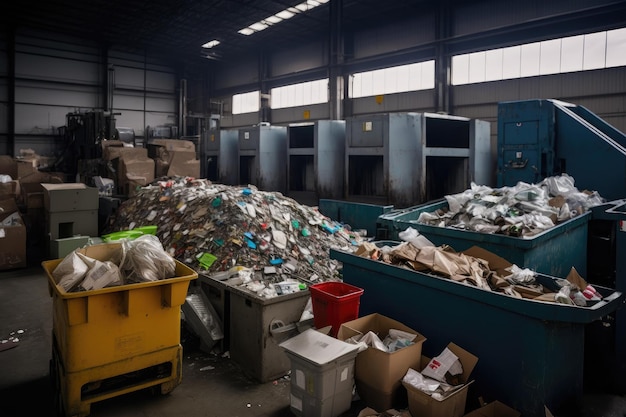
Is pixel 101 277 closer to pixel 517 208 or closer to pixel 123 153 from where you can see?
pixel 517 208

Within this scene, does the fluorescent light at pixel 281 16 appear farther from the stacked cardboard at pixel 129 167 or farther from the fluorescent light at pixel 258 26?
the stacked cardboard at pixel 129 167

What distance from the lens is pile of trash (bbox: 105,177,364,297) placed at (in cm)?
423

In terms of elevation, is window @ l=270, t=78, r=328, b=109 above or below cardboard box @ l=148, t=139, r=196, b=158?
above

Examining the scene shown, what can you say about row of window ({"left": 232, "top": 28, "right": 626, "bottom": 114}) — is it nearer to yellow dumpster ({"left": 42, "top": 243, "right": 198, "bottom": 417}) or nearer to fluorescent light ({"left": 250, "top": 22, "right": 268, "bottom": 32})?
fluorescent light ({"left": 250, "top": 22, "right": 268, "bottom": 32})

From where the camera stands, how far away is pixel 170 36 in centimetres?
1661

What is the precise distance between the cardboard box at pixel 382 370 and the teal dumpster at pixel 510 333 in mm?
186

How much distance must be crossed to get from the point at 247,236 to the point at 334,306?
6.42ft

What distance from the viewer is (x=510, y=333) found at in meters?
2.29

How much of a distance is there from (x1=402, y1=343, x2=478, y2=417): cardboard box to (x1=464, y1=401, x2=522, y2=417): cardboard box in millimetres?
85

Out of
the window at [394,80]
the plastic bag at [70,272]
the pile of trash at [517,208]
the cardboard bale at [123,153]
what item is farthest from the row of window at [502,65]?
the plastic bag at [70,272]

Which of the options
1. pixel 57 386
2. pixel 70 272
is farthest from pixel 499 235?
pixel 57 386

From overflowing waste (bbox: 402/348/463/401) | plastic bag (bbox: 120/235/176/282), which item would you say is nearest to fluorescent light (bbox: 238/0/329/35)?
plastic bag (bbox: 120/235/176/282)

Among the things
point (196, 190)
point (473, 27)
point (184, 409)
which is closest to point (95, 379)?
point (184, 409)

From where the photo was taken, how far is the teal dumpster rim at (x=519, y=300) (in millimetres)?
2107
